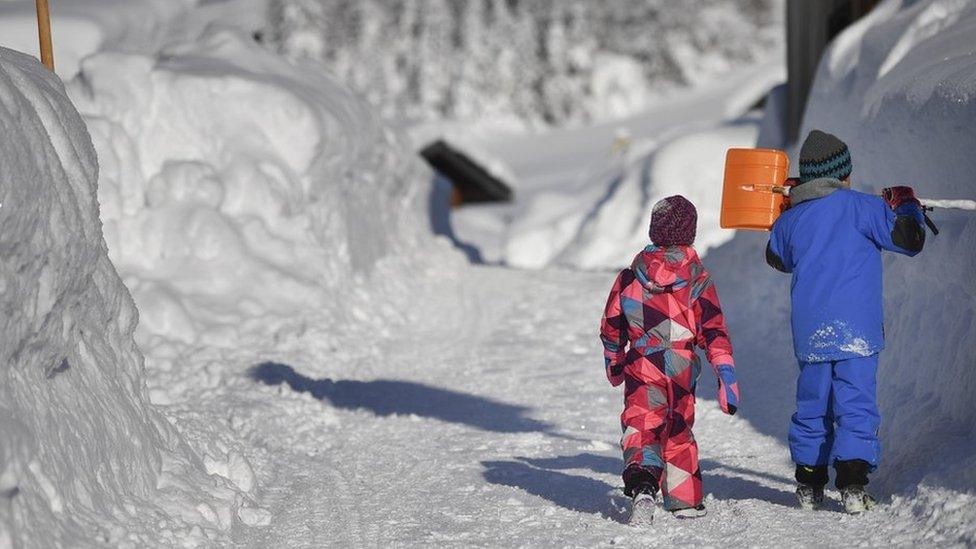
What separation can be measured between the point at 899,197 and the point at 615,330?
1272 mm

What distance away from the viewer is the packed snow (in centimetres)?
472

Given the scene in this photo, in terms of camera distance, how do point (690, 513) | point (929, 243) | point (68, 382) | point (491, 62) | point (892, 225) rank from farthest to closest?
point (491, 62), point (929, 243), point (690, 513), point (892, 225), point (68, 382)

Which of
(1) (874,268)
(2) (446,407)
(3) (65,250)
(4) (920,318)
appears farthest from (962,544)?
(2) (446,407)

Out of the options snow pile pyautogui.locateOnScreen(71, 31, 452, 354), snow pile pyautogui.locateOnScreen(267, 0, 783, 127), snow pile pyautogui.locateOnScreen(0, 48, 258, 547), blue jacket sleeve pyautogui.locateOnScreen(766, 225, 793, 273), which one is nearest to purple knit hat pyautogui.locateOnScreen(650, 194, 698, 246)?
blue jacket sleeve pyautogui.locateOnScreen(766, 225, 793, 273)

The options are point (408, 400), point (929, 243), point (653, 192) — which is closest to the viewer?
point (929, 243)

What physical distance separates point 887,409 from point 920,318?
0.55 metres

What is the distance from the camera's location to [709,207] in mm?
20094

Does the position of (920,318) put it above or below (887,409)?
above

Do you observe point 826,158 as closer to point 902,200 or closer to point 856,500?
point 902,200

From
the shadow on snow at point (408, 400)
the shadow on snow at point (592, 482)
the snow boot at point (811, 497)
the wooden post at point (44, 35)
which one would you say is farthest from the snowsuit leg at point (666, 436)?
the wooden post at point (44, 35)

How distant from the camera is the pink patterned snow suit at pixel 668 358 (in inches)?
201

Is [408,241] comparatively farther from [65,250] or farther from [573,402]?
[65,250]

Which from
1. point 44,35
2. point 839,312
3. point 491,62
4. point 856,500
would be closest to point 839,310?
point 839,312

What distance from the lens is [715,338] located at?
16.9ft
